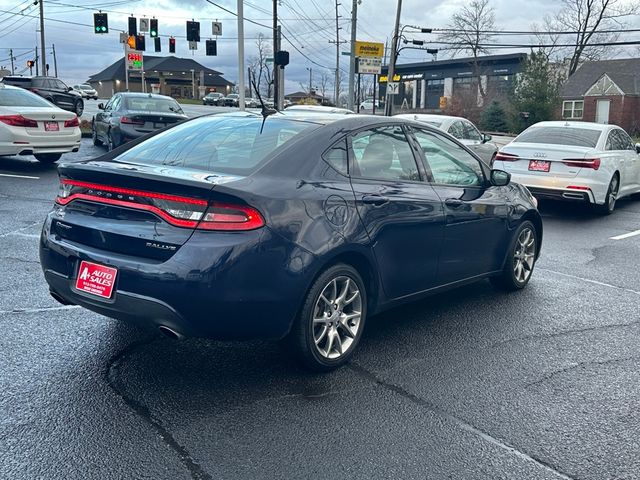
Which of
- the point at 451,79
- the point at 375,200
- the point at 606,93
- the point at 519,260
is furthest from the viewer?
the point at 451,79

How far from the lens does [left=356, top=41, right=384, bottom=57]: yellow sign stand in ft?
118

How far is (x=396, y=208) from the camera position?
4484 mm

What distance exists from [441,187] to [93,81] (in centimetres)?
11528

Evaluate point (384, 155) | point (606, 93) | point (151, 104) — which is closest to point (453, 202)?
point (384, 155)

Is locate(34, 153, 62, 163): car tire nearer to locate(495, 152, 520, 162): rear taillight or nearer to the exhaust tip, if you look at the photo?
locate(495, 152, 520, 162): rear taillight

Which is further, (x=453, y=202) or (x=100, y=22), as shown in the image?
(x=100, y=22)

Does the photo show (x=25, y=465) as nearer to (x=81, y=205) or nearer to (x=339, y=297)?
(x=81, y=205)

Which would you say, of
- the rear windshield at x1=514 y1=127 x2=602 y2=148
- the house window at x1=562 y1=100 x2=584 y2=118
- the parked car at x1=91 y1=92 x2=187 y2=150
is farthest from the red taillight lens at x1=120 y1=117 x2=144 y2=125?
the house window at x1=562 y1=100 x2=584 y2=118

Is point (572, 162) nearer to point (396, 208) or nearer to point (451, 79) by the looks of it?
point (396, 208)

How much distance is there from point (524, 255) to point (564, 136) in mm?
5701

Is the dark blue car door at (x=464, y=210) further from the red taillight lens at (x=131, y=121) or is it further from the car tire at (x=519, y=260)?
the red taillight lens at (x=131, y=121)

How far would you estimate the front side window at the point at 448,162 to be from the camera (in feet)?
16.7

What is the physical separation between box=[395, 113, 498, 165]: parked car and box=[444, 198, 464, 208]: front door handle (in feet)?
27.3

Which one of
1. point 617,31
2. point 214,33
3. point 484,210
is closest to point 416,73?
point 617,31
